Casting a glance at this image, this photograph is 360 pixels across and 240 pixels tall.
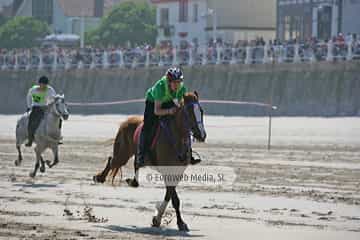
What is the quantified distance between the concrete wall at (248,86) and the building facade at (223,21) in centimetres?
1231

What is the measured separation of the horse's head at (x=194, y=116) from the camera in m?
13.1

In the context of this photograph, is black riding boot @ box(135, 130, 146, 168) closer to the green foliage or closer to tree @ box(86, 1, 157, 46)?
tree @ box(86, 1, 157, 46)

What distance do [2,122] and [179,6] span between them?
2436 centimetres

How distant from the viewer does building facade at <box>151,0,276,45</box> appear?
6396 centimetres

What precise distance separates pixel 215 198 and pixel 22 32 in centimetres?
5706

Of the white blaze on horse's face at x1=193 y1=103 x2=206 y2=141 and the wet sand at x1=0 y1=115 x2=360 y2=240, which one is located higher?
the white blaze on horse's face at x1=193 y1=103 x2=206 y2=141

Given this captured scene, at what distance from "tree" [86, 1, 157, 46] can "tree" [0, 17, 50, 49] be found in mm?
3153

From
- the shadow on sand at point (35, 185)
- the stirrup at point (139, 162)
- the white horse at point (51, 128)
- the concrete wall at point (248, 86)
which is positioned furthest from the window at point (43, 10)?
the stirrup at point (139, 162)

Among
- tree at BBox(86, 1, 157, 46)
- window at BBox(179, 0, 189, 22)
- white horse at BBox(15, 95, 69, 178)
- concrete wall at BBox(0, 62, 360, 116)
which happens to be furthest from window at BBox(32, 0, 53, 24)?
white horse at BBox(15, 95, 69, 178)

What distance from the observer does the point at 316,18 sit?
170 ft

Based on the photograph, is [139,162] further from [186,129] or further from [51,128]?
[51,128]

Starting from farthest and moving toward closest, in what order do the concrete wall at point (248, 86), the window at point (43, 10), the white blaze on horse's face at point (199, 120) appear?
the window at point (43, 10)
the concrete wall at point (248, 86)
the white blaze on horse's face at point (199, 120)

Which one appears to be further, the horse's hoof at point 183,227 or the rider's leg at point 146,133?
the rider's leg at point 146,133

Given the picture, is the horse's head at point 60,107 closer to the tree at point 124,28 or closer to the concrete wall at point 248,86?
the concrete wall at point 248,86
